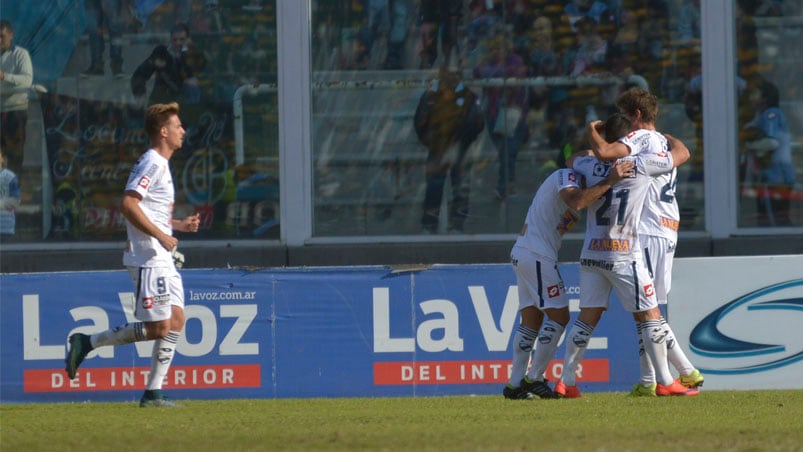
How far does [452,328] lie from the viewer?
34.9 feet

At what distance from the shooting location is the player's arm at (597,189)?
853 cm

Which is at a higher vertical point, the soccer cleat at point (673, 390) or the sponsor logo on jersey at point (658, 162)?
the sponsor logo on jersey at point (658, 162)

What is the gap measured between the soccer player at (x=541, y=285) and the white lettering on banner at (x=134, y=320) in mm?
2669

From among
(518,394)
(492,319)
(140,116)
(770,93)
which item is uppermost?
(770,93)

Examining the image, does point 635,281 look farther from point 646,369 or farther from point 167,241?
point 167,241

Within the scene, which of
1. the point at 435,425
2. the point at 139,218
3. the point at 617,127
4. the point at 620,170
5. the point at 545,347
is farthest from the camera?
the point at 545,347

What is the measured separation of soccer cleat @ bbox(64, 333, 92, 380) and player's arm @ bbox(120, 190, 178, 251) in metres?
0.94

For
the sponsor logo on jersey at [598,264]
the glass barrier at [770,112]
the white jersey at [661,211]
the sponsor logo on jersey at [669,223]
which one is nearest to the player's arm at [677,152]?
the white jersey at [661,211]

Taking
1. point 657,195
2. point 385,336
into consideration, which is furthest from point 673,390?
point 385,336

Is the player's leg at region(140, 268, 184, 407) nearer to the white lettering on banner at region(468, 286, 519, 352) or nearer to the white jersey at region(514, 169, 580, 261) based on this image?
the white jersey at region(514, 169, 580, 261)

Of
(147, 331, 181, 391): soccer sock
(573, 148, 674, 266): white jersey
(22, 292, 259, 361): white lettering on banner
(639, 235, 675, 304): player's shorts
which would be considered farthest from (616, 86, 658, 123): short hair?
(22, 292, 259, 361): white lettering on banner

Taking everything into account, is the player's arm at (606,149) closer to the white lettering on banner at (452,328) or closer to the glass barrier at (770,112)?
the white lettering on banner at (452,328)

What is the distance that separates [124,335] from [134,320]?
205cm

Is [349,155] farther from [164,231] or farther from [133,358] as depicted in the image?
[164,231]
